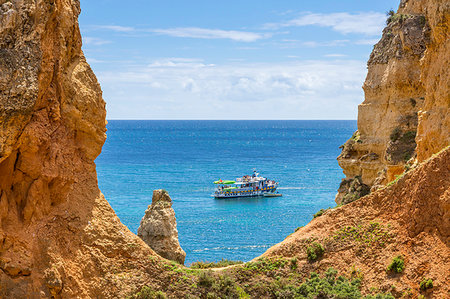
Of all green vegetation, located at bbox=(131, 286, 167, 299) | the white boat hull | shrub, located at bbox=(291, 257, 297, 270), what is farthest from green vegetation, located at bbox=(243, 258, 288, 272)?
the white boat hull

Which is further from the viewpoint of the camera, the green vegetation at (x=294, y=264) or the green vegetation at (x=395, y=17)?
the green vegetation at (x=395, y=17)

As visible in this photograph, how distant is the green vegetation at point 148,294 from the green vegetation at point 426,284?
12295 mm

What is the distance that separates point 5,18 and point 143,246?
12685 mm

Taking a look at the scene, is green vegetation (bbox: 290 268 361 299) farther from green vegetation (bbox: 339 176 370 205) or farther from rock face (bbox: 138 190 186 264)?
green vegetation (bbox: 339 176 370 205)

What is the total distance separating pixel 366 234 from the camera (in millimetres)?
30719

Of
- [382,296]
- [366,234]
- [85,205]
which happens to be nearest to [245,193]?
[366,234]

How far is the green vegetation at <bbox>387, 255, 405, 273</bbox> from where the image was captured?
28.0 metres

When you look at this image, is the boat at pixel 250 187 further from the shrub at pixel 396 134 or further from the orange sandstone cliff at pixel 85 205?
the orange sandstone cliff at pixel 85 205

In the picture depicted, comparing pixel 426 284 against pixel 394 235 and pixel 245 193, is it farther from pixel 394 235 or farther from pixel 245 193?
pixel 245 193

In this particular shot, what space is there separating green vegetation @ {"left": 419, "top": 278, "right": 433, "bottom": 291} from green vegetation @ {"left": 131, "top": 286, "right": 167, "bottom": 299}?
40.3 ft

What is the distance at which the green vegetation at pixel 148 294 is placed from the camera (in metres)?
27.8

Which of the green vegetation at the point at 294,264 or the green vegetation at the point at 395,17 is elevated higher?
the green vegetation at the point at 395,17

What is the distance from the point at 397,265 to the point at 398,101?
2004 centimetres

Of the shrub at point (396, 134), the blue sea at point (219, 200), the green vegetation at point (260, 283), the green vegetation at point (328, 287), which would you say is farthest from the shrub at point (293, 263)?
the blue sea at point (219, 200)
